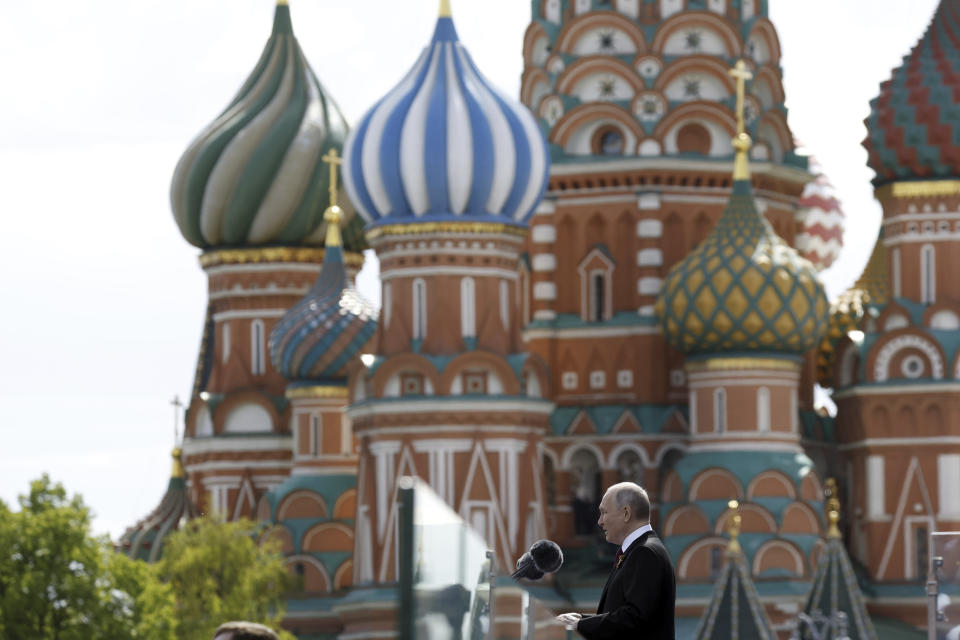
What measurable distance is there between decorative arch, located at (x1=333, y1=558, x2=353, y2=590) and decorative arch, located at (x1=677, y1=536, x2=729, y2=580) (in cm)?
504

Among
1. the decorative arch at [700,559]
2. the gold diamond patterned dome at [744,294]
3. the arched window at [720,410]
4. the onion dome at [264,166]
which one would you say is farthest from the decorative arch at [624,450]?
the onion dome at [264,166]

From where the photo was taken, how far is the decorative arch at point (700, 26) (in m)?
42.3

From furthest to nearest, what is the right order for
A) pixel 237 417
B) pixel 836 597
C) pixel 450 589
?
pixel 237 417, pixel 836 597, pixel 450 589

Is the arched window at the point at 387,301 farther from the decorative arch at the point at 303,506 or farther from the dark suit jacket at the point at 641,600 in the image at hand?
the dark suit jacket at the point at 641,600

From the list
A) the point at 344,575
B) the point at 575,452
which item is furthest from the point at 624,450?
the point at 344,575

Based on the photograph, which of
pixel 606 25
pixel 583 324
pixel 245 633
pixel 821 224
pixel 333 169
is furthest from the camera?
pixel 821 224

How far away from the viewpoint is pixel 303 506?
41875 millimetres

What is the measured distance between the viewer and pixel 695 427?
4028cm

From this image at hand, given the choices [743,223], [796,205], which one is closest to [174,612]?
[743,223]

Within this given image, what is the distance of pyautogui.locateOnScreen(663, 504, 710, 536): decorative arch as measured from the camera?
129 ft

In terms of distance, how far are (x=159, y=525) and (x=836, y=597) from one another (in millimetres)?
12432

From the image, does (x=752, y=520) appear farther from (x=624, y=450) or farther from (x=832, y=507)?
(x=624, y=450)

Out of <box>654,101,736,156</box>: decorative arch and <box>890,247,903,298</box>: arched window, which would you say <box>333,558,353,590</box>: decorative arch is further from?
<box>890,247,903,298</box>: arched window

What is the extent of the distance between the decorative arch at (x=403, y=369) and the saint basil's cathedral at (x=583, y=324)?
0.03m
